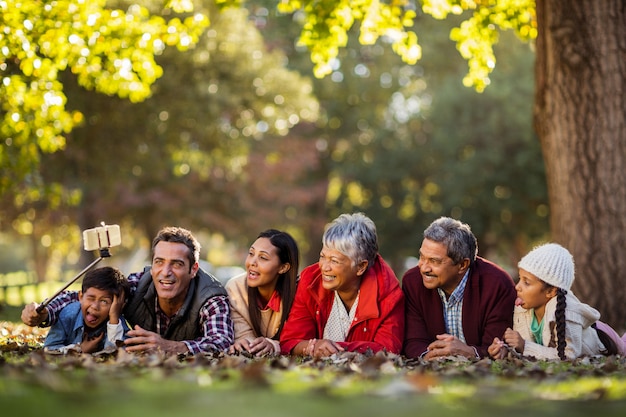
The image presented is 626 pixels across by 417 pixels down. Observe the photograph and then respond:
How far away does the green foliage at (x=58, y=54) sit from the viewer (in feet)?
35.6

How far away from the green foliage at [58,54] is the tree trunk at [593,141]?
15.5 feet

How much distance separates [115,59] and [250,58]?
11282 mm

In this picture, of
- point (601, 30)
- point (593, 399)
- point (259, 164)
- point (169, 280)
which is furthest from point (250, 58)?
point (593, 399)

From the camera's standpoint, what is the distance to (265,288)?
8312 millimetres

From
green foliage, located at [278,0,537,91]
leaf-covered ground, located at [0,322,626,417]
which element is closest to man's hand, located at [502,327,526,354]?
leaf-covered ground, located at [0,322,626,417]

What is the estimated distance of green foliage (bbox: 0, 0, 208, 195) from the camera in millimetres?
10844

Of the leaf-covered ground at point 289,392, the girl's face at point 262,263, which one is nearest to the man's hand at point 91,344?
the girl's face at point 262,263

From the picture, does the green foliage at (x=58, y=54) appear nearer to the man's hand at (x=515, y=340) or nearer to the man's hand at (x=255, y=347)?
the man's hand at (x=255, y=347)

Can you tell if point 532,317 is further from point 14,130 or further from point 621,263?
point 14,130

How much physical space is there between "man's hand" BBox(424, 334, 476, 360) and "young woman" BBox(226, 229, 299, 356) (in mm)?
1386

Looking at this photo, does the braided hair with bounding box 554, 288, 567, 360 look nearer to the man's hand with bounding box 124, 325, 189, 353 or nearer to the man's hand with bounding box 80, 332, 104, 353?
the man's hand with bounding box 124, 325, 189, 353

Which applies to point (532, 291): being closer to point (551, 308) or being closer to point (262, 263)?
point (551, 308)

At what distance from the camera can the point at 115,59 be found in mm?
11969

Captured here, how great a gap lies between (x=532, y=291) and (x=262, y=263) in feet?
7.76
